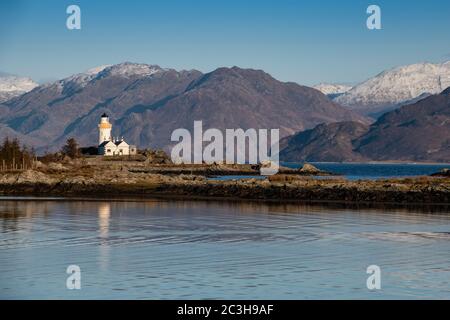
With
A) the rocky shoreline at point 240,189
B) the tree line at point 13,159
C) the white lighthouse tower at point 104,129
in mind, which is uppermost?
the white lighthouse tower at point 104,129

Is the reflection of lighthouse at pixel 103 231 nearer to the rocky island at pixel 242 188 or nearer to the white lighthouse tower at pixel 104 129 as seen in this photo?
the rocky island at pixel 242 188

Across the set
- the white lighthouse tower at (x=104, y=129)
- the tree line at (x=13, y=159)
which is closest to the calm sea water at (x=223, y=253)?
the tree line at (x=13, y=159)

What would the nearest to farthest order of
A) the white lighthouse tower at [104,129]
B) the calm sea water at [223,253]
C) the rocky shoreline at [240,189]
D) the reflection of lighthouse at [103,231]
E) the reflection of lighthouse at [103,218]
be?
the calm sea water at [223,253] < the reflection of lighthouse at [103,231] < the reflection of lighthouse at [103,218] < the rocky shoreline at [240,189] < the white lighthouse tower at [104,129]

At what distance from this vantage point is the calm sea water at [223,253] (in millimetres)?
28703

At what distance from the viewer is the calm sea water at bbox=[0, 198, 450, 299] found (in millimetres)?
28703

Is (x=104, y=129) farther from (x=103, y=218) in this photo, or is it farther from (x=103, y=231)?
(x=103, y=231)

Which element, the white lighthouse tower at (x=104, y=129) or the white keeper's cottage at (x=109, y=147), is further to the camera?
the white lighthouse tower at (x=104, y=129)

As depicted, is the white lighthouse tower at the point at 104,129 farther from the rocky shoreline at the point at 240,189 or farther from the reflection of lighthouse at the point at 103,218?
the reflection of lighthouse at the point at 103,218

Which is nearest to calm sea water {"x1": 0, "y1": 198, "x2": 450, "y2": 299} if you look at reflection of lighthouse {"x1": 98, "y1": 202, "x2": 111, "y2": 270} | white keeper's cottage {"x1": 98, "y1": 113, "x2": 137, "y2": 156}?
reflection of lighthouse {"x1": 98, "y1": 202, "x2": 111, "y2": 270}

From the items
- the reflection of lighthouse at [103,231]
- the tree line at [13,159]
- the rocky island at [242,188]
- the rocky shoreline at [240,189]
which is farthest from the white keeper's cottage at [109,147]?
the reflection of lighthouse at [103,231]

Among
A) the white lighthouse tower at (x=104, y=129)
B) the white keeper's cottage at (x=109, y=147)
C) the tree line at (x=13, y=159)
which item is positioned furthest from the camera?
the white lighthouse tower at (x=104, y=129)

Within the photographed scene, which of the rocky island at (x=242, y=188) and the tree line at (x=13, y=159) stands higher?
the tree line at (x=13, y=159)

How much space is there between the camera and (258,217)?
58.9m
